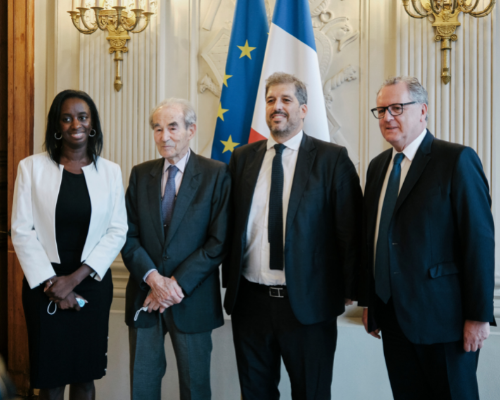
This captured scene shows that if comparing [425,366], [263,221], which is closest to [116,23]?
[263,221]

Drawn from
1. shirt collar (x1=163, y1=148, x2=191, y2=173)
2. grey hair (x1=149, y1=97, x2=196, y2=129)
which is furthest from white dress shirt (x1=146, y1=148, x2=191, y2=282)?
grey hair (x1=149, y1=97, x2=196, y2=129)

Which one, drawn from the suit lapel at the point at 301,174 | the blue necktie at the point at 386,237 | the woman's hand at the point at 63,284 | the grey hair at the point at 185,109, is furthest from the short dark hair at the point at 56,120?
the blue necktie at the point at 386,237

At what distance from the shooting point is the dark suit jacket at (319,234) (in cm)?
213

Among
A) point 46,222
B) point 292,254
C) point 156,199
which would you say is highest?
point 156,199

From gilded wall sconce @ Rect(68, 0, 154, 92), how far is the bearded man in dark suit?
1575 millimetres

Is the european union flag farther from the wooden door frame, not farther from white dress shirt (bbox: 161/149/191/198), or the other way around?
the wooden door frame

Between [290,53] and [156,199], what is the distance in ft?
4.75

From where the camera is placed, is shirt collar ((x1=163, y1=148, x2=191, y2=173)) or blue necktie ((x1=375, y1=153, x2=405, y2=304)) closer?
blue necktie ((x1=375, y1=153, x2=405, y2=304))

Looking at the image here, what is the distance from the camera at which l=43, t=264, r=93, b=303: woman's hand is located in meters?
2.13

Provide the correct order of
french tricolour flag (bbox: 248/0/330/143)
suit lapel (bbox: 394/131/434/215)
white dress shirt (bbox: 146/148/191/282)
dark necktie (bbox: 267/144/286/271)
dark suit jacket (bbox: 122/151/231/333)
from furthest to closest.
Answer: french tricolour flag (bbox: 248/0/330/143), white dress shirt (bbox: 146/148/191/282), dark suit jacket (bbox: 122/151/231/333), dark necktie (bbox: 267/144/286/271), suit lapel (bbox: 394/131/434/215)

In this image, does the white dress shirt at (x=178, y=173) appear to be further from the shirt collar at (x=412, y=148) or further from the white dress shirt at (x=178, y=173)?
the shirt collar at (x=412, y=148)

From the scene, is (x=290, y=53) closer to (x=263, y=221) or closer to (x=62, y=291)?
(x=263, y=221)

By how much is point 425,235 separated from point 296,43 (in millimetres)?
1774

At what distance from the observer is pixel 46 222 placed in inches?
85.5
